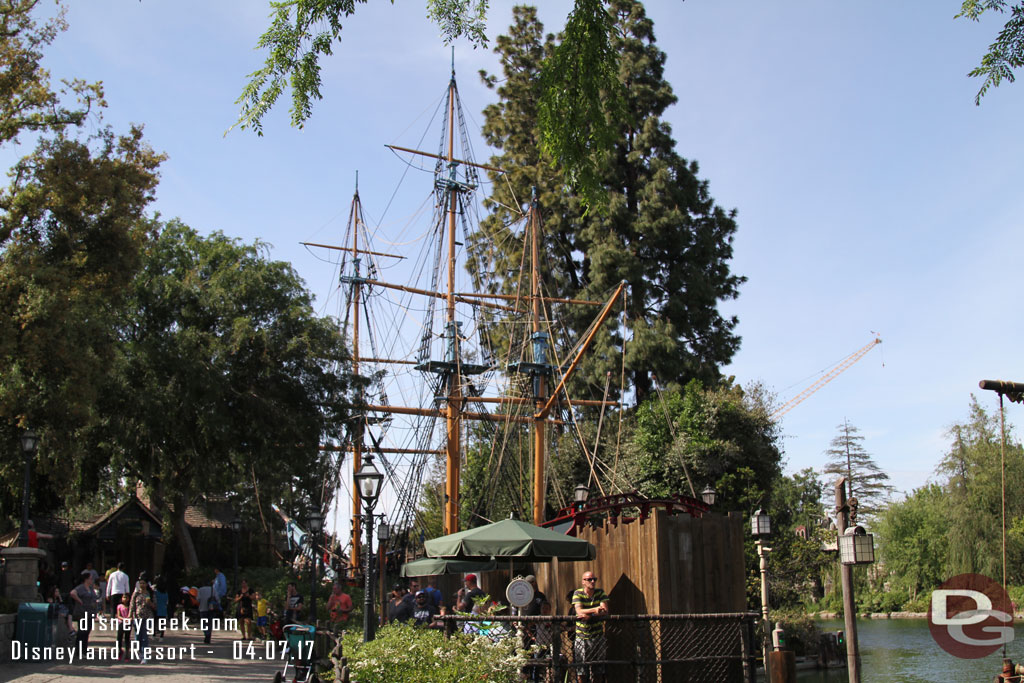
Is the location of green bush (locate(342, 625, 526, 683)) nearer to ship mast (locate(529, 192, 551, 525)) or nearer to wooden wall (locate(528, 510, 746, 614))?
wooden wall (locate(528, 510, 746, 614))

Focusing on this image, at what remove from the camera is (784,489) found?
37.9 metres

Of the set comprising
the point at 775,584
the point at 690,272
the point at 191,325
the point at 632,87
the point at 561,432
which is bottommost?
the point at 775,584

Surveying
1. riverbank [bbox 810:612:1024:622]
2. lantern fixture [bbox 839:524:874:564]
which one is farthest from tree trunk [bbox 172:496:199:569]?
riverbank [bbox 810:612:1024:622]

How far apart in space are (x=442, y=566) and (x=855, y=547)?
669cm

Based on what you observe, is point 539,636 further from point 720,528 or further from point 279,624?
point 279,624

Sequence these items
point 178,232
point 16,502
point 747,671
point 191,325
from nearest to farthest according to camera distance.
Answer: point 747,671 < point 16,502 < point 191,325 < point 178,232

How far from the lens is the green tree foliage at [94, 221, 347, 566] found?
28531 mm

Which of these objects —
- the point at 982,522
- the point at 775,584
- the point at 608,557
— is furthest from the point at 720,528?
the point at 982,522

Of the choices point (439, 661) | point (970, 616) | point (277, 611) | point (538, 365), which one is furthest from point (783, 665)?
point (970, 616)

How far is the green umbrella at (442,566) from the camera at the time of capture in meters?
15.0

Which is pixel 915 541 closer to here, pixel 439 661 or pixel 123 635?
pixel 123 635

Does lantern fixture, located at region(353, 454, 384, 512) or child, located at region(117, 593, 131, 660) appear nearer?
lantern fixture, located at region(353, 454, 384, 512)

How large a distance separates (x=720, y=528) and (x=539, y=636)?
4.89 meters

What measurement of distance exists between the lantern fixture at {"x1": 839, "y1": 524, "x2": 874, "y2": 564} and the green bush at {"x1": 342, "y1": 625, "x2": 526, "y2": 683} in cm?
773
